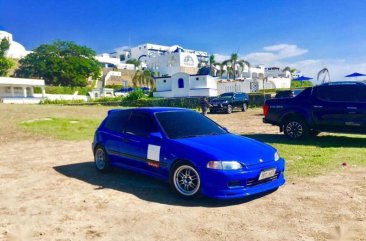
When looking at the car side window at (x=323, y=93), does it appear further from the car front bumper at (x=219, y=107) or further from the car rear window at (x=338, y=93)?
the car front bumper at (x=219, y=107)

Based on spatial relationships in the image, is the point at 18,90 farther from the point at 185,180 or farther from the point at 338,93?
the point at 185,180

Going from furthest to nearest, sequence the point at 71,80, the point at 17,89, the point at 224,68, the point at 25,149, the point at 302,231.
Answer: the point at 224,68 < the point at 71,80 < the point at 17,89 < the point at 25,149 < the point at 302,231

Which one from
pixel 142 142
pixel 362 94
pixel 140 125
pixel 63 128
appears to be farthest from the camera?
pixel 63 128

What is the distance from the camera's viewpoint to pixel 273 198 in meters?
5.68

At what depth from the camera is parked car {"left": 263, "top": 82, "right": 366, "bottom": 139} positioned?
10.4 metres

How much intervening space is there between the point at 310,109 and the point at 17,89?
54.7 m

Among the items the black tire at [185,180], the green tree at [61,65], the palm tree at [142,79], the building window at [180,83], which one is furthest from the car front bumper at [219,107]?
the palm tree at [142,79]

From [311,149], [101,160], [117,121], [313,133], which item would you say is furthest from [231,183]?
[313,133]

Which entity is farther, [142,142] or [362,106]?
[362,106]

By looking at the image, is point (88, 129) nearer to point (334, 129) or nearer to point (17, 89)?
point (334, 129)

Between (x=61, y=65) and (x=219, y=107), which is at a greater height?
(x=61, y=65)

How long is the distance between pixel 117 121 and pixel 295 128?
674 centimetres

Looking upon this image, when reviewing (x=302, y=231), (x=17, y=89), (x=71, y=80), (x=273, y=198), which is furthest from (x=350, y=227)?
(x=71, y=80)

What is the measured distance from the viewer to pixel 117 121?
24.6 ft
